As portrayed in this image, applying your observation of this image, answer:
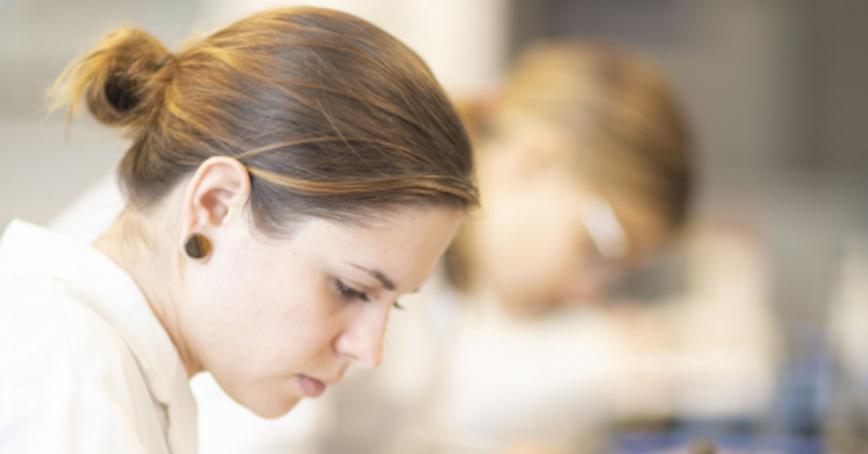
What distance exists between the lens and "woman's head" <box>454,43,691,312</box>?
175cm

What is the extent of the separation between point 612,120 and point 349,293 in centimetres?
103

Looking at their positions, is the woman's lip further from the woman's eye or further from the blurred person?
the blurred person

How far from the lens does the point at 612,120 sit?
1775 mm

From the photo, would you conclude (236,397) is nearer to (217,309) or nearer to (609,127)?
(217,309)

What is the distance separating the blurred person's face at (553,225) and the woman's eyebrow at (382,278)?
3.10ft

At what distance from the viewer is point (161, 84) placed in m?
0.82

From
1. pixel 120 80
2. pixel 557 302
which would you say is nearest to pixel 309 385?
pixel 120 80

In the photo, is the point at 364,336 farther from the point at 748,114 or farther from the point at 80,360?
the point at 748,114

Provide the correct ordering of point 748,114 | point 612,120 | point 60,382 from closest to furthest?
point 60,382
point 612,120
point 748,114

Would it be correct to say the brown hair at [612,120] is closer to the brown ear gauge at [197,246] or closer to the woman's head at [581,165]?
the woman's head at [581,165]

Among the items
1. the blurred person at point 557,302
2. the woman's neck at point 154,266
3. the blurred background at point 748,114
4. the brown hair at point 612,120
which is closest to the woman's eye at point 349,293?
the woman's neck at point 154,266

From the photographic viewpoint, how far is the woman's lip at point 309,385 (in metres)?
0.85

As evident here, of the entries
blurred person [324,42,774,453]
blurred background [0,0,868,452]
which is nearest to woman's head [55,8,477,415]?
blurred background [0,0,868,452]

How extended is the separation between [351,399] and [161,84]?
0.99 meters
